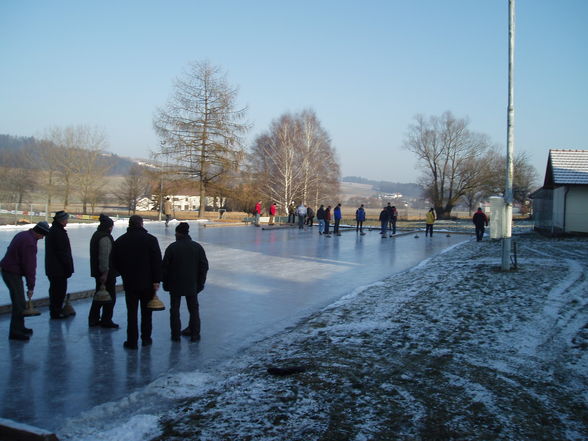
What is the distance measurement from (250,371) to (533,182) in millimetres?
85722

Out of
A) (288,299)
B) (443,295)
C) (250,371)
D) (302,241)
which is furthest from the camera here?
(302,241)

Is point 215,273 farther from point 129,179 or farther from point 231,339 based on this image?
point 129,179

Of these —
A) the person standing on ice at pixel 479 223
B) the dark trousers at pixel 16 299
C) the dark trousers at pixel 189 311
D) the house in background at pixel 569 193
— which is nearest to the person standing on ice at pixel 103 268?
the dark trousers at pixel 16 299

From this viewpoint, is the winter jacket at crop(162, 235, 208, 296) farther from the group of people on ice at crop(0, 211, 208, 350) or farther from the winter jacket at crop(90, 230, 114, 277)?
the winter jacket at crop(90, 230, 114, 277)

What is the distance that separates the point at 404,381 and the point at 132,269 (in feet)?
12.1

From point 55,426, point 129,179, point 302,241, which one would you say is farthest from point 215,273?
point 129,179

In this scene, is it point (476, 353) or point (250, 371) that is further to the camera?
point (476, 353)

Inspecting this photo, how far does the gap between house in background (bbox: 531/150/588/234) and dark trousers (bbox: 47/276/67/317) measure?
80.5 feet

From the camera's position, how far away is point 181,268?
7.22 m

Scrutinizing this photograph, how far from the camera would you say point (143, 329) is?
7.21 meters

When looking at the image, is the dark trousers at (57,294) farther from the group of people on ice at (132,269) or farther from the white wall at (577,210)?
the white wall at (577,210)

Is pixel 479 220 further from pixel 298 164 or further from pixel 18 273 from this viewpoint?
pixel 298 164

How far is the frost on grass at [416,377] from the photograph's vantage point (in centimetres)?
445

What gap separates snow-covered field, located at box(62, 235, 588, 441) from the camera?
4426 mm
